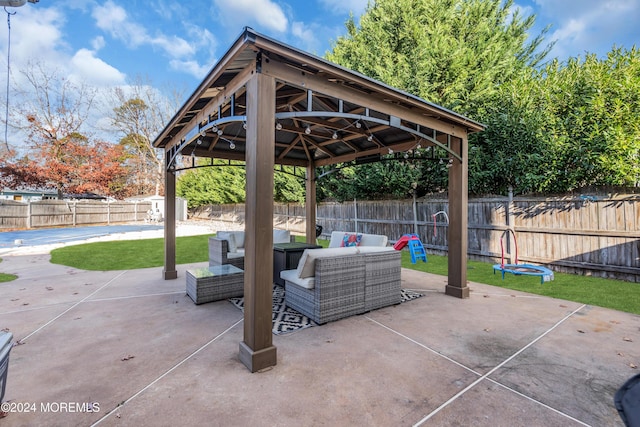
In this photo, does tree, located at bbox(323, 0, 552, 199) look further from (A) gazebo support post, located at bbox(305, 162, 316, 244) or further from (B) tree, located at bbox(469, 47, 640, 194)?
(A) gazebo support post, located at bbox(305, 162, 316, 244)

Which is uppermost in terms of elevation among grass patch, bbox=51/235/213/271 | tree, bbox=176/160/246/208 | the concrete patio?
tree, bbox=176/160/246/208

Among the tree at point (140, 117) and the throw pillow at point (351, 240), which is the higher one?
the tree at point (140, 117)

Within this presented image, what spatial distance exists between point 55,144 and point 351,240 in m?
22.5

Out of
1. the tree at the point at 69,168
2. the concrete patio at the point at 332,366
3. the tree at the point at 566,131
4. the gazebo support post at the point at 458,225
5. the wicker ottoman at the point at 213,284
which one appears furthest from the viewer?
the tree at the point at 69,168

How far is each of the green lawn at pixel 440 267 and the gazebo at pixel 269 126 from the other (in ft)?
5.70

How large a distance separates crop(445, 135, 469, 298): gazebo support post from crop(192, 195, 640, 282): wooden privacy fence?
2287 millimetres

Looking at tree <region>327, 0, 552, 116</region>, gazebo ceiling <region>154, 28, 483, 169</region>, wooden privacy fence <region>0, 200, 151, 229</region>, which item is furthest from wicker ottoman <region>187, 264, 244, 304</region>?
wooden privacy fence <region>0, 200, 151, 229</region>

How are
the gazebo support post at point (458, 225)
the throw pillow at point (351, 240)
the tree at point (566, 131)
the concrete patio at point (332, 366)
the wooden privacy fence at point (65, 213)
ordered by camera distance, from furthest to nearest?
the wooden privacy fence at point (65, 213), the throw pillow at point (351, 240), the tree at point (566, 131), the gazebo support post at point (458, 225), the concrete patio at point (332, 366)

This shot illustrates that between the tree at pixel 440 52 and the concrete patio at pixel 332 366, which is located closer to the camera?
the concrete patio at pixel 332 366

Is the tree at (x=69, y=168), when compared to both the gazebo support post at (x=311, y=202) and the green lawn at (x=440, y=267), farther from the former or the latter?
the gazebo support post at (x=311, y=202)

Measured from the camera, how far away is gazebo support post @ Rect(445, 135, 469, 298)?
4.49m

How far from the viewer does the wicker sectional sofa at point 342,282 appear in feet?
11.2

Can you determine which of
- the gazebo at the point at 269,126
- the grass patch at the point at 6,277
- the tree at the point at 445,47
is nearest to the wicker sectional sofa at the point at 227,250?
the gazebo at the point at 269,126

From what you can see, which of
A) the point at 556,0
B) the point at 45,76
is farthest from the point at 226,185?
the point at 556,0
